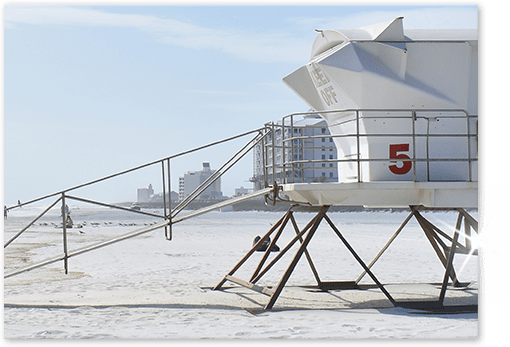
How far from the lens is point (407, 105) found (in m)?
10.5

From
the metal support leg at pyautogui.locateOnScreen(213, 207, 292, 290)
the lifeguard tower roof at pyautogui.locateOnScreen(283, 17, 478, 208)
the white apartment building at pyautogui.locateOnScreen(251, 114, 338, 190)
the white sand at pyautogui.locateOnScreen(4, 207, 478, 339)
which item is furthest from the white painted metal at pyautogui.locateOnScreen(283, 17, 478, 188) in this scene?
the white sand at pyautogui.locateOnScreen(4, 207, 478, 339)

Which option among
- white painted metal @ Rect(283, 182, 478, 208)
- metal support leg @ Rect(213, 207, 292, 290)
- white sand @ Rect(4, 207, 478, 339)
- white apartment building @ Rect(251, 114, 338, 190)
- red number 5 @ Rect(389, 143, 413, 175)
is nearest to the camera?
white sand @ Rect(4, 207, 478, 339)

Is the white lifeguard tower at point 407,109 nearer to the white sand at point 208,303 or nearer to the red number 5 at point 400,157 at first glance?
the red number 5 at point 400,157

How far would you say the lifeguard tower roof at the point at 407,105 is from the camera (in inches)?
410

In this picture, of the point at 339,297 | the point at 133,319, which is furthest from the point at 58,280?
the point at 339,297

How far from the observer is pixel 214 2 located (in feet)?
22.6

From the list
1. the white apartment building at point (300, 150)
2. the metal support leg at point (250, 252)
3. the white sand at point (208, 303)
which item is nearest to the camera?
the white sand at point (208, 303)

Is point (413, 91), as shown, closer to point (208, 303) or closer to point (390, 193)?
point (390, 193)

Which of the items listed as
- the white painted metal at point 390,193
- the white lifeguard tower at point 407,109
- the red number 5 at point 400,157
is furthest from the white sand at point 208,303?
the red number 5 at point 400,157

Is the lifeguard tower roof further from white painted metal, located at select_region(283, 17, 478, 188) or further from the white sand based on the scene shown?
the white sand

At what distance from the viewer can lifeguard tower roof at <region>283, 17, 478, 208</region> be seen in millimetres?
10422

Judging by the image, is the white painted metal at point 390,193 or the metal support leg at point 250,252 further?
the metal support leg at point 250,252
